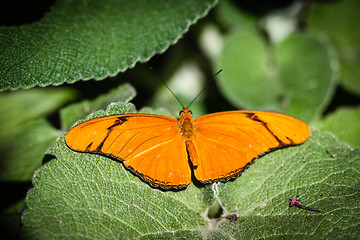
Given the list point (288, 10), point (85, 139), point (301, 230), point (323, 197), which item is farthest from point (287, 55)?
point (85, 139)

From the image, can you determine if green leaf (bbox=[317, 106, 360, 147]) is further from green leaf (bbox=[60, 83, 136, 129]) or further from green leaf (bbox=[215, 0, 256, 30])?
green leaf (bbox=[60, 83, 136, 129])

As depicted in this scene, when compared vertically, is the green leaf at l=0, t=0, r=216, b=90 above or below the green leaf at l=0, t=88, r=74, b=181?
above

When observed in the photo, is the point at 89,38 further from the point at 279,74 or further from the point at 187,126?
the point at 279,74

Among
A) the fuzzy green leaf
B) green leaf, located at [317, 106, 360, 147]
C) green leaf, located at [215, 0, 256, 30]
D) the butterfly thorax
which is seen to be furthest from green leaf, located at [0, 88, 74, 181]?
green leaf, located at [317, 106, 360, 147]

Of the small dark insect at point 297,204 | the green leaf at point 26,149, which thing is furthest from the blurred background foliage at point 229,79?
the small dark insect at point 297,204

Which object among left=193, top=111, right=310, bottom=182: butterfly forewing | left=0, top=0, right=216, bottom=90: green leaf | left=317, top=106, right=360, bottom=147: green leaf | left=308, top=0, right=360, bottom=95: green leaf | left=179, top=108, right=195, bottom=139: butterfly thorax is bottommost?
left=317, top=106, right=360, bottom=147: green leaf

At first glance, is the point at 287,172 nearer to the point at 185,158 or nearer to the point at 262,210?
the point at 262,210
